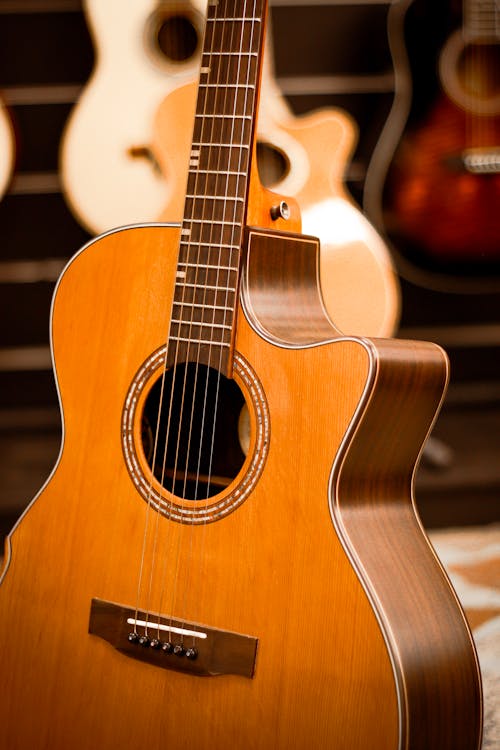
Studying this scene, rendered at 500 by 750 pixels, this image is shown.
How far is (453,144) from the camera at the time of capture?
77.0 inches

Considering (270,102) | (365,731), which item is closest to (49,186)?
(270,102)

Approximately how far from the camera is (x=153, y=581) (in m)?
1.00

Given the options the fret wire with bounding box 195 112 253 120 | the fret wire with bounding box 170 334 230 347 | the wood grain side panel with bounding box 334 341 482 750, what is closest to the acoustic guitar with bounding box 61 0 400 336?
the fret wire with bounding box 195 112 253 120

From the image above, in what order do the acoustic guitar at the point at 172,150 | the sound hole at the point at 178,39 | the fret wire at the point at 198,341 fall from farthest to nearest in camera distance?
the sound hole at the point at 178,39 < the acoustic guitar at the point at 172,150 < the fret wire at the point at 198,341

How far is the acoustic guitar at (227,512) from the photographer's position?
0.89 meters

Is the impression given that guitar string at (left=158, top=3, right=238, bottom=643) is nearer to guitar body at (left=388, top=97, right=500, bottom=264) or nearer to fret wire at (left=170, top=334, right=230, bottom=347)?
fret wire at (left=170, top=334, right=230, bottom=347)

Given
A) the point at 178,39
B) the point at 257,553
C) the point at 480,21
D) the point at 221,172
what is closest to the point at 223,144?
the point at 221,172

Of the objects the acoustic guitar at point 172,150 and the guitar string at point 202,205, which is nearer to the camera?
the guitar string at point 202,205

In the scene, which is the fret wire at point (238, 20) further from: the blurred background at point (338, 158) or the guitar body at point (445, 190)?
the guitar body at point (445, 190)

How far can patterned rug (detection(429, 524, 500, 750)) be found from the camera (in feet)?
3.96

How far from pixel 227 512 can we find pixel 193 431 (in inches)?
5.6

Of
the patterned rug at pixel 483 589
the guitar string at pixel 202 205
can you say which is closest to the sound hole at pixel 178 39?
the guitar string at pixel 202 205

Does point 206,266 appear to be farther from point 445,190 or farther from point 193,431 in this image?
point 445,190

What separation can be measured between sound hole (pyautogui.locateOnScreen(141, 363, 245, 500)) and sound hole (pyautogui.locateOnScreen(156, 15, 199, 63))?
1146mm
